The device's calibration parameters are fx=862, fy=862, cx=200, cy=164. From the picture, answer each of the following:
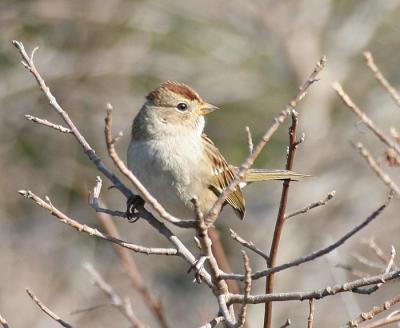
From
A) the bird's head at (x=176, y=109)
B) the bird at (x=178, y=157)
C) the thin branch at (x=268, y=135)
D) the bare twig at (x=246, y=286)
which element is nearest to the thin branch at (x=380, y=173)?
the thin branch at (x=268, y=135)

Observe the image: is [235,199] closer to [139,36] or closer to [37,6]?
[37,6]

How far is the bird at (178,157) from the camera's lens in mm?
3986

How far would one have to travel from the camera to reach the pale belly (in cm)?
396

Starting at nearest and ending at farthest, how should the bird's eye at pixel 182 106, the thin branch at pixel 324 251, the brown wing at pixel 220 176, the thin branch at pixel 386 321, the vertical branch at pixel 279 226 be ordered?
the thin branch at pixel 386 321 < the thin branch at pixel 324 251 < the vertical branch at pixel 279 226 < the brown wing at pixel 220 176 < the bird's eye at pixel 182 106

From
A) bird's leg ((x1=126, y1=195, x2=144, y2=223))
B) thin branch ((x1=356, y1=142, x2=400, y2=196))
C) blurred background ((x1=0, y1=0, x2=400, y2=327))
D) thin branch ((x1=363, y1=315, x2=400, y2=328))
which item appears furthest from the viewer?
blurred background ((x1=0, y1=0, x2=400, y2=327))

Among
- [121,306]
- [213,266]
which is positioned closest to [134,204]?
[121,306]

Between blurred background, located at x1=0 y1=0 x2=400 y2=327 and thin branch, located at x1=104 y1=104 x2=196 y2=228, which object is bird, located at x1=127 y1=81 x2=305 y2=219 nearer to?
thin branch, located at x1=104 y1=104 x2=196 y2=228

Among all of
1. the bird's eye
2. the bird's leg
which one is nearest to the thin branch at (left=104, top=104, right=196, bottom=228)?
the bird's leg

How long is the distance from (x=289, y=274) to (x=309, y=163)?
144cm

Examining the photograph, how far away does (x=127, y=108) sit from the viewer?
30.5 feet

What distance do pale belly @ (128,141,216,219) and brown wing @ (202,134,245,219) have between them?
0.43 feet

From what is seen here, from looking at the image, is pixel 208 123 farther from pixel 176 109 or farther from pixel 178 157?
pixel 178 157

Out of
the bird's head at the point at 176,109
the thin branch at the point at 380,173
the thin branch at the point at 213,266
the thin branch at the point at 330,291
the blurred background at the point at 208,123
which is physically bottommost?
the thin branch at the point at 330,291

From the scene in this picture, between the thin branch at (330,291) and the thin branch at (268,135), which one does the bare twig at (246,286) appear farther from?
the thin branch at (268,135)
